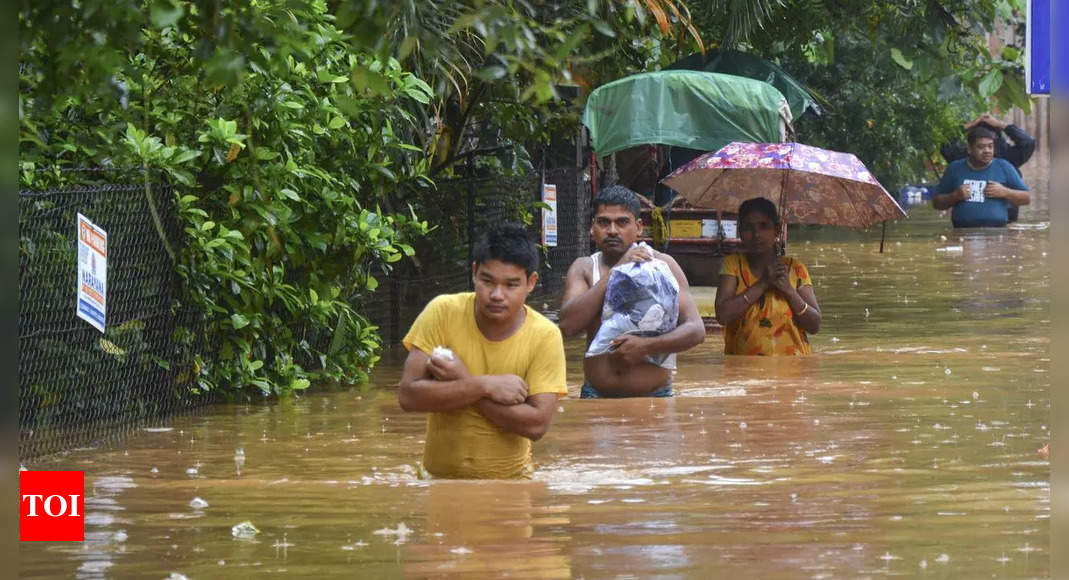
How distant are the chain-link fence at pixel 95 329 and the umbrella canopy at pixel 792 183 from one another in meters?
4.75

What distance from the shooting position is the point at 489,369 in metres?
7.74

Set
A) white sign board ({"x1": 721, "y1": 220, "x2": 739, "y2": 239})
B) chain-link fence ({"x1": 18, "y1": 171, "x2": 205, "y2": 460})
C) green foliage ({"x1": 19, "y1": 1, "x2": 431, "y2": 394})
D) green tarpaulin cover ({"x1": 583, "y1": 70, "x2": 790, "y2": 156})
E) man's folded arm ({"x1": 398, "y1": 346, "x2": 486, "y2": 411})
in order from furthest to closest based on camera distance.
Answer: white sign board ({"x1": 721, "y1": 220, "x2": 739, "y2": 239}) < green tarpaulin cover ({"x1": 583, "y1": 70, "x2": 790, "y2": 156}) < green foliage ({"x1": 19, "y1": 1, "x2": 431, "y2": 394}) < chain-link fence ({"x1": 18, "y1": 171, "x2": 205, "y2": 460}) < man's folded arm ({"x1": 398, "y1": 346, "x2": 486, "y2": 411})

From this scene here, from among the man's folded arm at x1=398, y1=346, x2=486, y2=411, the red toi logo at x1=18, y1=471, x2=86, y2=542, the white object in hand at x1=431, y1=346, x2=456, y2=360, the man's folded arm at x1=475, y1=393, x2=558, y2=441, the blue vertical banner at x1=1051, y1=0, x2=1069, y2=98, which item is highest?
the blue vertical banner at x1=1051, y1=0, x2=1069, y2=98

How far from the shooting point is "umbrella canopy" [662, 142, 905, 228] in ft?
46.7

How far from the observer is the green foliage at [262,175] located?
454 inches

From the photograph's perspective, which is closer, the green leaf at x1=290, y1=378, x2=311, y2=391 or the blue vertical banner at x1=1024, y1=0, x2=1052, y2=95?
the blue vertical banner at x1=1024, y1=0, x2=1052, y2=95

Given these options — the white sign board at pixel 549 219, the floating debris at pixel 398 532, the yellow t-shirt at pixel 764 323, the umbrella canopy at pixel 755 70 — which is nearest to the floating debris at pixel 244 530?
the floating debris at pixel 398 532

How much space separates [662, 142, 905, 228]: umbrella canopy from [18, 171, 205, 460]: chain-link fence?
475 cm

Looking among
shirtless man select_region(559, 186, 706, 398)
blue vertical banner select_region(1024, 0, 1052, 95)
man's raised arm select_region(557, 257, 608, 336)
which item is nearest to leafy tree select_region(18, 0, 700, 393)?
shirtless man select_region(559, 186, 706, 398)

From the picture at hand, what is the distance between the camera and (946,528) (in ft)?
24.2

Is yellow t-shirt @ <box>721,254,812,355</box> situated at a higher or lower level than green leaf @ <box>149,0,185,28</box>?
lower

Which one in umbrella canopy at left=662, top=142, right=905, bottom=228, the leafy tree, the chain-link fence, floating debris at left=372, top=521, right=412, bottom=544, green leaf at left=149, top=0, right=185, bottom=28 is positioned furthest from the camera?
umbrella canopy at left=662, top=142, right=905, bottom=228

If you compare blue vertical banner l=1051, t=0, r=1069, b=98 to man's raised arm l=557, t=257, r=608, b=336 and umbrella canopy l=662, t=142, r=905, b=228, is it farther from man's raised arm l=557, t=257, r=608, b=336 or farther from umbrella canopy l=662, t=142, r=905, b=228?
umbrella canopy l=662, t=142, r=905, b=228

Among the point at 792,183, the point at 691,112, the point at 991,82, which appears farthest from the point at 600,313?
the point at 991,82
